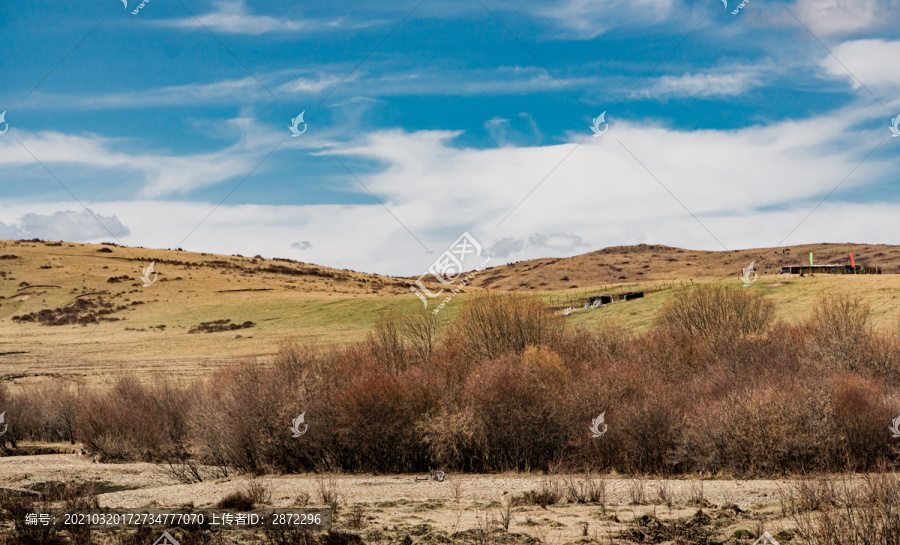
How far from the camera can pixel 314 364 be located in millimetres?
35188

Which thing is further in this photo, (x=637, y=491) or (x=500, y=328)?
(x=500, y=328)

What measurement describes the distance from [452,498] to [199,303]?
92514 mm

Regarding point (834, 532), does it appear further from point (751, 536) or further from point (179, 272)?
point (179, 272)

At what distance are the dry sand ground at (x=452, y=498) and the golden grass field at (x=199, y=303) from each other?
27843mm

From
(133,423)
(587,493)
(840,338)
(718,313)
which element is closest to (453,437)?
(587,493)

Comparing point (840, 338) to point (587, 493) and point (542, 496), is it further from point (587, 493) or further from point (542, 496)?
point (542, 496)

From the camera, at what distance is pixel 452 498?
913 inches

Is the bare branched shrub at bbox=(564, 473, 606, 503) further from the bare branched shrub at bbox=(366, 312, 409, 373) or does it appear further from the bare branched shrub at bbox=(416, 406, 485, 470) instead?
the bare branched shrub at bbox=(366, 312, 409, 373)

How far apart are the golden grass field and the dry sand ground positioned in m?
27.8

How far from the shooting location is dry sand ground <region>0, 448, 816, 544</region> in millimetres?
17781

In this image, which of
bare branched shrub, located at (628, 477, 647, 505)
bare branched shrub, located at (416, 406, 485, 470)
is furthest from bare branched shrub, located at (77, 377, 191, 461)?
bare branched shrub, located at (628, 477, 647, 505)

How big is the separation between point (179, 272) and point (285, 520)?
120 meters

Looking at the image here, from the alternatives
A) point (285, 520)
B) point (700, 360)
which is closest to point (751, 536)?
point (285, 520)

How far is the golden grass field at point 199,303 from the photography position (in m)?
70.0
